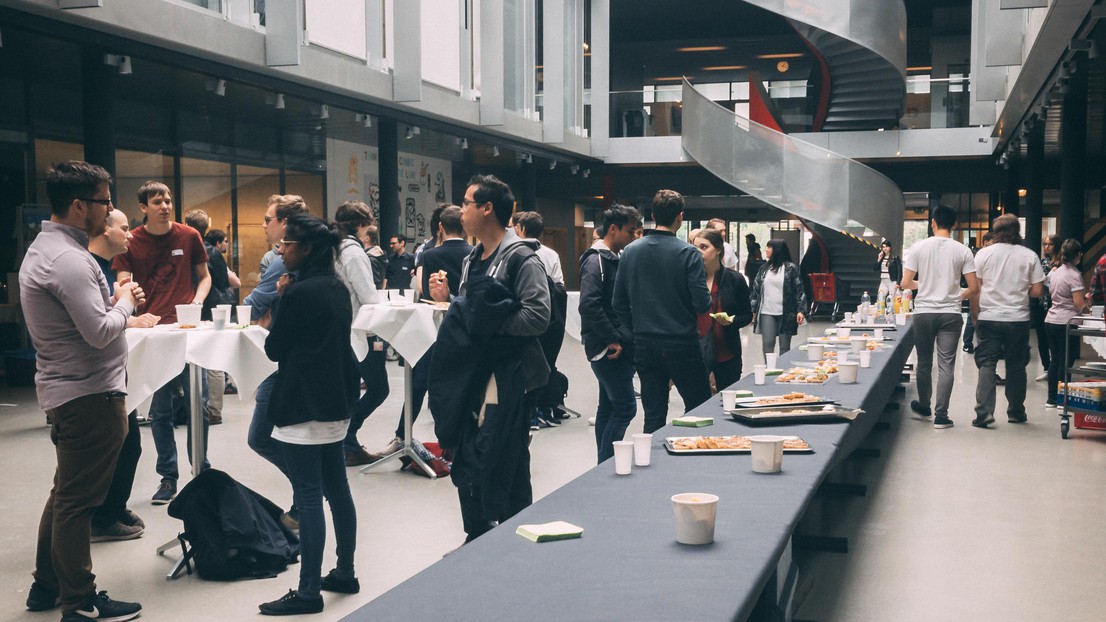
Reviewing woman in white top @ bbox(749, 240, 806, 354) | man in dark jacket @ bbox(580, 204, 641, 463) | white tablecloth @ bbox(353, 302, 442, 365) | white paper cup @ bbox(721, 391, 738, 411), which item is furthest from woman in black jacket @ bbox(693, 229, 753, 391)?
woman in white top @ bbox(749, 240, 806, 354)

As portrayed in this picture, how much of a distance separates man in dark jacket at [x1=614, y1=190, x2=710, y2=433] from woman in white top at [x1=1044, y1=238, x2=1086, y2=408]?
543cm

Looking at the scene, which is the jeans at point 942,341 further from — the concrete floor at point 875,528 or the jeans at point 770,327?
the jeans at point 770,327

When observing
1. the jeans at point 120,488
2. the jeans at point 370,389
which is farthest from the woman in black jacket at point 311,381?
the jeans at point 370,389

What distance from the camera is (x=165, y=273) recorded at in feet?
18.0

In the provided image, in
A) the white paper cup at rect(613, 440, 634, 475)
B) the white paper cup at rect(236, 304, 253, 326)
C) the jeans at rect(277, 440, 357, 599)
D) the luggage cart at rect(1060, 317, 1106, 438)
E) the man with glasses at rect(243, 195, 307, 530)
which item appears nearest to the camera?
the white paper cup at rect(613, 440, 634, 475)

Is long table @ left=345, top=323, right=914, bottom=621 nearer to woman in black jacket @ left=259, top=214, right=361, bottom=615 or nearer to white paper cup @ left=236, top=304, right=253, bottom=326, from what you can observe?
woman in black jacket @ left=259, top=214, right=361, bottom=615

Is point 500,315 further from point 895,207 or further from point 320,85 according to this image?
point 895,207

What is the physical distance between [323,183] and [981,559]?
45.3 feet

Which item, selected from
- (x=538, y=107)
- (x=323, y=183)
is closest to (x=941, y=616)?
(x=323, y=183)

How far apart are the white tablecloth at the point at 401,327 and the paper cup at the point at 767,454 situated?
3.64 meters

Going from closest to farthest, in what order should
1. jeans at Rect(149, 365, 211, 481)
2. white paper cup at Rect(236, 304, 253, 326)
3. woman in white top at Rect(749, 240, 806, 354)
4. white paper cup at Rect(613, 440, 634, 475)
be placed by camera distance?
white paper cup at Rect(613, 440, 634, 475) → white paper cup at Rect(236, 304, 253, 326) → jeans at Rect(149, 365, 211, 481) → woman in white top at Rect(749, 240, 806, 354)

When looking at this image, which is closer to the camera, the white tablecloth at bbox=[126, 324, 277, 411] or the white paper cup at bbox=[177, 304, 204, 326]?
the white tablecloth at bbox=[126, 324, 277, 411]

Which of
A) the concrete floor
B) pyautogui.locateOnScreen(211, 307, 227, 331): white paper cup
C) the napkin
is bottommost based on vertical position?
the concrete floor

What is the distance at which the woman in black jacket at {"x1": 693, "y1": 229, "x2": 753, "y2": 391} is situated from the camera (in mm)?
6352
